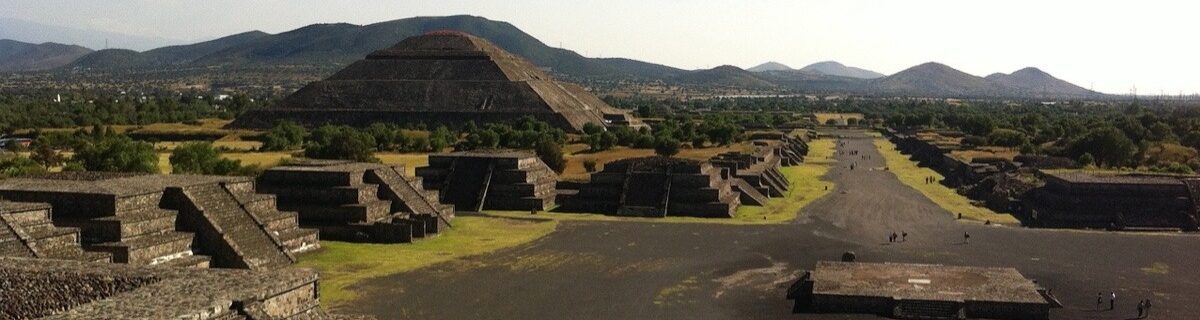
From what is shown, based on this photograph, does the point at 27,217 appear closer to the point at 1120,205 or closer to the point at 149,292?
the point at 149,292

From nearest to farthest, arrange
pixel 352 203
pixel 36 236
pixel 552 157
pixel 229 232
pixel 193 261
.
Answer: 1. pixel 36 236
2. pixel 193 261
3. pixel 229 232
4. pixel 352 203
5. pixel 552 157

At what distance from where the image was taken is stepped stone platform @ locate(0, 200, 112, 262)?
116 ft

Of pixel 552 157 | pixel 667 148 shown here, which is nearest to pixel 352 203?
pixel 552 157

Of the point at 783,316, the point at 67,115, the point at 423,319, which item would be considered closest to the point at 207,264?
the point at 423,319

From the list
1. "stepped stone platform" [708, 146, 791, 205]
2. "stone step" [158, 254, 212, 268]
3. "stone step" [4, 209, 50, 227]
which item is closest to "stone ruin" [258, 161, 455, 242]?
"stone step" [158, 254, 212, 268]

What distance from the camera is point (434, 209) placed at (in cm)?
5844

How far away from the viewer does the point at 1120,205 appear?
62.4 meters

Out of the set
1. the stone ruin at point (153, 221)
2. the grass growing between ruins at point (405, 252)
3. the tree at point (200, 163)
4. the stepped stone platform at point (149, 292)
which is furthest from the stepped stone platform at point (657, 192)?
the stepped stone platform at point (149, 292)

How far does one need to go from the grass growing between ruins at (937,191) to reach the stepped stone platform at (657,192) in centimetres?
1464

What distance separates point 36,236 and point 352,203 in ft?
60.3

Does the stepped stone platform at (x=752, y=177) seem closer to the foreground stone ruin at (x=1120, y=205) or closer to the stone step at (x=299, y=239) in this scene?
the foreground stone ruin at (x=1120, y=205)

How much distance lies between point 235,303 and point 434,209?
1361 inches

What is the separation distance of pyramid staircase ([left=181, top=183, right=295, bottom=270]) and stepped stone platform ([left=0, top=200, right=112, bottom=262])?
18.0 ft

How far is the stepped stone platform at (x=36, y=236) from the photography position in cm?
3544
